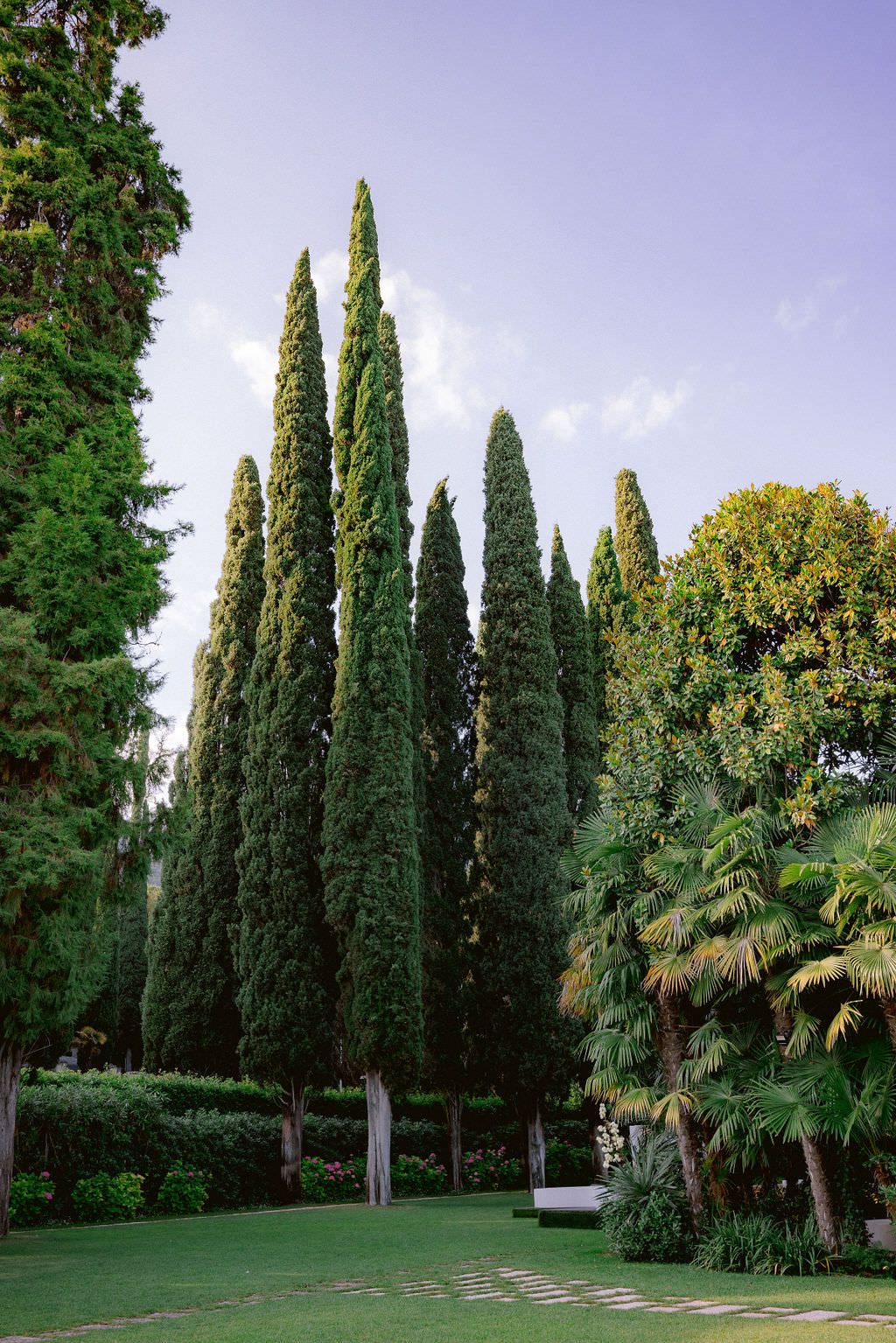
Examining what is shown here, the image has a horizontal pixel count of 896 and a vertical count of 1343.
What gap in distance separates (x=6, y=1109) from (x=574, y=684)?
16285 millimetres

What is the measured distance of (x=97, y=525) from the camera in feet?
34.6

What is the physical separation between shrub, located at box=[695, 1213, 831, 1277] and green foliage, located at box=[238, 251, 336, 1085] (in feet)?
31.7

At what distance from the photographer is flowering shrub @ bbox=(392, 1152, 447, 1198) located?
64.1ft

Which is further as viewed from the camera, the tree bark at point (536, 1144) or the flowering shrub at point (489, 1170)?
the flowering shrub at point (489, 1170)

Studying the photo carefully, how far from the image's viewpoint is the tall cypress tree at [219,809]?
2073cm

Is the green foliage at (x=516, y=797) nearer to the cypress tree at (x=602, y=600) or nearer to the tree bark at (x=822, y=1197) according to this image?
the cypress tree at (x=602, y=600)

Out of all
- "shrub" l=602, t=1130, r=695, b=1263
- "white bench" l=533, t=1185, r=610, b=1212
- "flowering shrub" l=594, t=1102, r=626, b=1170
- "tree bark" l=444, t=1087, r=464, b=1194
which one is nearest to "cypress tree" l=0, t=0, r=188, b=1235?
"shrub" l=602, t=1130, r=695, b=1263

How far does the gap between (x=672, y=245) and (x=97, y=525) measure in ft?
25.3

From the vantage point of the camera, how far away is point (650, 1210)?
9773mm

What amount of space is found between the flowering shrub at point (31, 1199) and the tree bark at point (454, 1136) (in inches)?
365

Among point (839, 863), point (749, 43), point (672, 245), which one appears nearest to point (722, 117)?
point (749, 43)

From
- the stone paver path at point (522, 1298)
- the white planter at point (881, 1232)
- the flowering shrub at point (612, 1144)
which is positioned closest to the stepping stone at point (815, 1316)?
the stone paver path at point (522, 1298)

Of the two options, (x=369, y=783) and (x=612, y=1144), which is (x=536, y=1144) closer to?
(x=612, y=1144)

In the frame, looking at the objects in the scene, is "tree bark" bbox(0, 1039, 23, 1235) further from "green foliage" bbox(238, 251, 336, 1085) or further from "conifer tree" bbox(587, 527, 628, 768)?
"conifer tree" bbox(587, 527, 628, 768)
